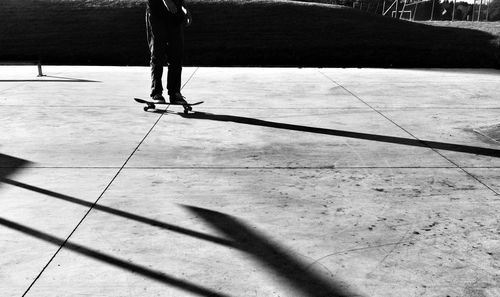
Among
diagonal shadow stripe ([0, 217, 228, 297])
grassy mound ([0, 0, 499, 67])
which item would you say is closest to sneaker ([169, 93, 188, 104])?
diagonal shadow stripe ([0, 217, 228, 297])

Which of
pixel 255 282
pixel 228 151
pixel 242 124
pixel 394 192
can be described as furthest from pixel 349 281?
pixel 242 124


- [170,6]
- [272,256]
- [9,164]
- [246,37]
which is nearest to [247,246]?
[272,256]

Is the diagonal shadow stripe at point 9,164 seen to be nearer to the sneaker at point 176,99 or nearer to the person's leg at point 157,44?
the sneaker at point 176,99

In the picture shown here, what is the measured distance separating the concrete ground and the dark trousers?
44 cm

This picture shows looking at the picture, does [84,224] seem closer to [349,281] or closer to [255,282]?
[255,282]

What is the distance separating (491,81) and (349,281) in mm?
9697

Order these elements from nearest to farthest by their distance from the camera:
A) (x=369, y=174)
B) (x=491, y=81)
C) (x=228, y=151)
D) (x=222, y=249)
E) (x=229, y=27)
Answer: (x=222, y=249), (x=369, y=174), (x=228, y=151), (x=491, y=81), (x=229, y=27)

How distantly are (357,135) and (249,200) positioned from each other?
2.38m

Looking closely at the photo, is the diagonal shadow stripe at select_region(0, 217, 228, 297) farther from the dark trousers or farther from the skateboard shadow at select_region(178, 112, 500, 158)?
the dark trousers

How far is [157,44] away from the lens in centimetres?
679

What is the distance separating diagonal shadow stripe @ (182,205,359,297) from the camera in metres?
2.45

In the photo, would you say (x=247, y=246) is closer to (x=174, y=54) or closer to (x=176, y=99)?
(x=176, y=99)

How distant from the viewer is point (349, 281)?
8.27ft

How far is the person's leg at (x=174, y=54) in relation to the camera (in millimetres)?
6816
